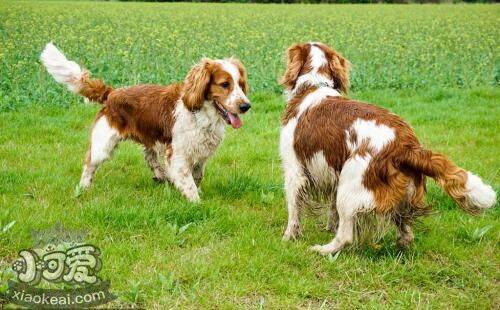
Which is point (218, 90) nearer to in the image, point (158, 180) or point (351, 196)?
point (158, 180)

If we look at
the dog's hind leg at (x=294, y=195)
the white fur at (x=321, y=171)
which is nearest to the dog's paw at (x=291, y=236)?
the dog's hind leg at (x=294, y=195)

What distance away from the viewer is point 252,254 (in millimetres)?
4578

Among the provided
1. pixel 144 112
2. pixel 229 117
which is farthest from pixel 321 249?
pixel 144 112

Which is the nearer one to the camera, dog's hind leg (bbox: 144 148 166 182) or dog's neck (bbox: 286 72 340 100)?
dog's neck (bbox: 286 72 340 100)

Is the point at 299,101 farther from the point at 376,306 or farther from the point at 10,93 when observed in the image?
the point at 10,93

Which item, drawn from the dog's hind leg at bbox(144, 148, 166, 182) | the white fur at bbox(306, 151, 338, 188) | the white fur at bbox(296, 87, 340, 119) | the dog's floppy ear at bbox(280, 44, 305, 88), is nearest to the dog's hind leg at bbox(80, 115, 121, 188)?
the dog's hind leg at bbox(144, 148, 166, 182)

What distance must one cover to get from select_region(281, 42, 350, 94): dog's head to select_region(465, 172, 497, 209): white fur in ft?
5.52

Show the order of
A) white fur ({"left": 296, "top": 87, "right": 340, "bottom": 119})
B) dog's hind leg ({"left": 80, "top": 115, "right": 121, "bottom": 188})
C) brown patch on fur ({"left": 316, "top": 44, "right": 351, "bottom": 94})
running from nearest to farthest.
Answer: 1. white fur ({"left": 296, "top": 87, "right": 340, "bottom": 119})
2. brown patch on fur ({"left": 316, "top": 44, "right": 351, "bottom": 94})
3. dog's hind leg ({"left": 80, "top": 115, "right": 121, "bottom": 188})

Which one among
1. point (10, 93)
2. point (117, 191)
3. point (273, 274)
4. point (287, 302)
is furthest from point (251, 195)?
point (10, 93)

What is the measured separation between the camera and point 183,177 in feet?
19.3

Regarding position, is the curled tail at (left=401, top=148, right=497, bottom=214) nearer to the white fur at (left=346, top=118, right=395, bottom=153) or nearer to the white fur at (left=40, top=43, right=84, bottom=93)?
the white fur at (left=346, top=118, right=395, bottom=153)

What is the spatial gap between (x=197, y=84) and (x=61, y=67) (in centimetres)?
175

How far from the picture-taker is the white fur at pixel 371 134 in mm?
4156

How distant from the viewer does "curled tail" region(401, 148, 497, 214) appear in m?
3.88
